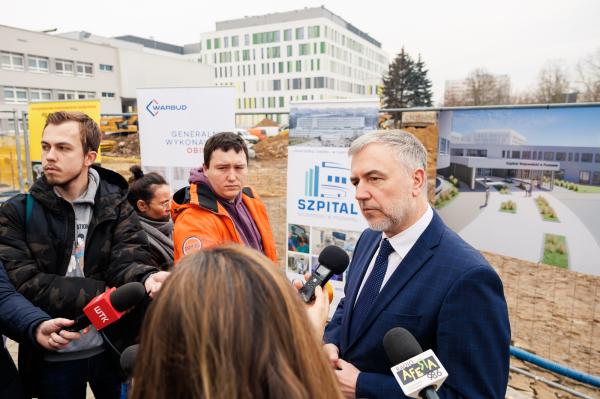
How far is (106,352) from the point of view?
2.19m

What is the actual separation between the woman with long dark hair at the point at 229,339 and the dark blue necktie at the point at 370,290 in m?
0.89

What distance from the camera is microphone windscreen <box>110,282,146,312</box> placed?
65.6 inches

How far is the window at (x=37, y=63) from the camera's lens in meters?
40.7

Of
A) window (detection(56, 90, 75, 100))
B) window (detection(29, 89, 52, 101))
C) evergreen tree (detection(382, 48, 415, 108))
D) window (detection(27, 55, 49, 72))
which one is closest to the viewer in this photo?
window (detection(27, 55, 49, 72))

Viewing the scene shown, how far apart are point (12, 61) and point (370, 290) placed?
163ft

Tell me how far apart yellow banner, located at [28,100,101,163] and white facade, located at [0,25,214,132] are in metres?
33.9

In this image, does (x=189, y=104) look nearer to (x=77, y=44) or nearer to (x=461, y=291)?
(x=461, y=291)

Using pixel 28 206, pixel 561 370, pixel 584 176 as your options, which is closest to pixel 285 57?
pixel 584 176

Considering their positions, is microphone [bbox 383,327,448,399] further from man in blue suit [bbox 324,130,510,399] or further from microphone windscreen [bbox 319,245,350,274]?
microphone windscreen [bbox 319,245,350,274]

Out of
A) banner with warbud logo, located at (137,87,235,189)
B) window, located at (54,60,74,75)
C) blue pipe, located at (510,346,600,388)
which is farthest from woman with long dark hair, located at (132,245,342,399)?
window, located at (54,60,74,75)

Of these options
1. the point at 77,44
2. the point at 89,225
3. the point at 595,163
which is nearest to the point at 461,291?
the point at 89,225

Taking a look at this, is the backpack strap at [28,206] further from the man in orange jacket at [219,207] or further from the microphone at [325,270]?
the microphone at [325,270]

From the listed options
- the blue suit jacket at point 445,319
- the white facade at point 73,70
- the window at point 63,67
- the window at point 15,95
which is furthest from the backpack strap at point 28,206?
the window at point 63,67

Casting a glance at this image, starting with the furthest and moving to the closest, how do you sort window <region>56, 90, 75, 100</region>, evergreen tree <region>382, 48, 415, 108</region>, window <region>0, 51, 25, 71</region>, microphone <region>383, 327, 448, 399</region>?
window <region>56, 90, 75, 100</region>
evergreen tree <region>382, 48, 415, 108</region>
window <region>0, 51, 25, 71</region>
microphone <region>383, 327, 448, 399</region>
